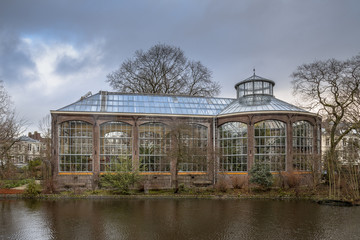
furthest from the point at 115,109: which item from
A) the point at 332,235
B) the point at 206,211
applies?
the point at 332,235

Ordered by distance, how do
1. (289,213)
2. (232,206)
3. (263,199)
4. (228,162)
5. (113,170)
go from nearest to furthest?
1. (289,213)
2. (232,206)
3. (263,199)
4. (113,170)
5. (228,162)

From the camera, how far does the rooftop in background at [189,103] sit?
2850 cm

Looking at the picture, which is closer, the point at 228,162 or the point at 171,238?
the point at 171,238

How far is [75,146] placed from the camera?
89.4ft

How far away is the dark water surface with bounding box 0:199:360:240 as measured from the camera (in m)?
12.9

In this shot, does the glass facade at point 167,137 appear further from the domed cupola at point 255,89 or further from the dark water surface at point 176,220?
the dark water surface at point 176,220

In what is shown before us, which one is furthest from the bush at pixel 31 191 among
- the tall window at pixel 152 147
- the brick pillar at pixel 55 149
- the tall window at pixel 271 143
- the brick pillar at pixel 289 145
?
the brick pillar at pixel 289 145

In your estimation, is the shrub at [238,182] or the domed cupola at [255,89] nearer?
the shrub at [238,182]

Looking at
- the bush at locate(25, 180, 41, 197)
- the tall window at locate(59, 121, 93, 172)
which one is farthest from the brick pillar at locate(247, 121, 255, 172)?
the bush at locate(25, 180, 41, 197)

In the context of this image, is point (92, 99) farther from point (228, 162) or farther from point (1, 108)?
point (228, 162)

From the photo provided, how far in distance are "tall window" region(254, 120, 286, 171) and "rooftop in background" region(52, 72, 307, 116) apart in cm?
153

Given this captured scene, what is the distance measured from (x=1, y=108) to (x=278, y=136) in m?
25.3

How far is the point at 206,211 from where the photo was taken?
58.7ft

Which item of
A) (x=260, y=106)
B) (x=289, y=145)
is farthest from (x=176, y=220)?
(x=260, y=106)
